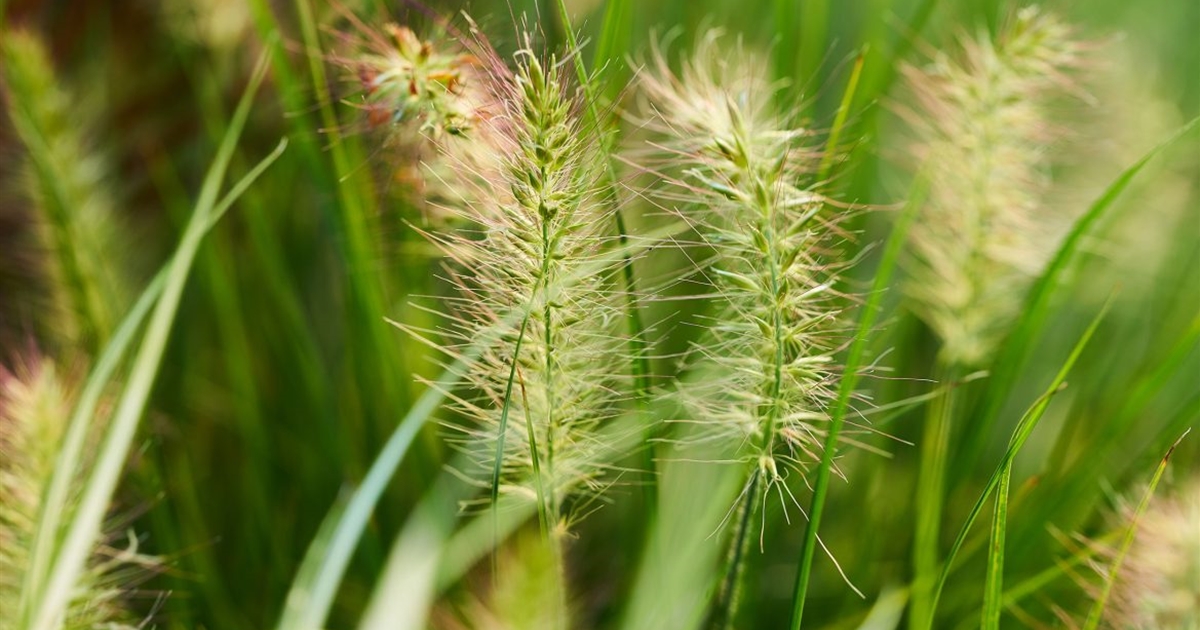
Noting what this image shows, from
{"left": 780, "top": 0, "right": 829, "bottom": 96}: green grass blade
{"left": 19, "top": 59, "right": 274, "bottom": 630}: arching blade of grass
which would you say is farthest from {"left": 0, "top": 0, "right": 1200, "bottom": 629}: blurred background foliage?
{"left": 19, "top": 59, "right": 274, "bottom": 630}: arching blade of grass

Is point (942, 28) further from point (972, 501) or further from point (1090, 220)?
point (1090, 220)

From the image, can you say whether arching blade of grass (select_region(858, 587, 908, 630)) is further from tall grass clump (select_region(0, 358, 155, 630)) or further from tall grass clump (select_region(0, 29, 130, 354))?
tall grass clump (select_region(0, 29, 130, 354))

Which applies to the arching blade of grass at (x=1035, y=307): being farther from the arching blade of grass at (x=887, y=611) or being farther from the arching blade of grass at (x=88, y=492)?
the arching blade of grass at (x=88, y=492)

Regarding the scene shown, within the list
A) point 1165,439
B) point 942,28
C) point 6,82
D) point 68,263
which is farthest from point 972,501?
point 6,82

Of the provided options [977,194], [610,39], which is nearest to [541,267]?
[610,39]

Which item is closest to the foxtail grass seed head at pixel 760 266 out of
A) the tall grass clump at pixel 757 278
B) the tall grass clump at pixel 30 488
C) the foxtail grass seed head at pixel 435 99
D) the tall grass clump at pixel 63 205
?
the tall grass clump at pixel 757 278
